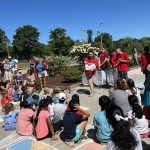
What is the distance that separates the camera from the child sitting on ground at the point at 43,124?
6.36m

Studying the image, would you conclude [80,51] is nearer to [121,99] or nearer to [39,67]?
[39,67]

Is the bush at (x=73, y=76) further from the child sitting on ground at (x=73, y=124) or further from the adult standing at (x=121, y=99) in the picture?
the child sitting on ground at (x=73, y=124)

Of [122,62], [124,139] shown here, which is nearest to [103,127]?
[124,139]

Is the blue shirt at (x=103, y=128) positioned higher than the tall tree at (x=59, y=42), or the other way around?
the tall tree at (x=59, y=42)

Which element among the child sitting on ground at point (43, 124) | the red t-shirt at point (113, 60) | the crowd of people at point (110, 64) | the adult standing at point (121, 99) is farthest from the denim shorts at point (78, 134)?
the red t-shirt at point (113, 60)

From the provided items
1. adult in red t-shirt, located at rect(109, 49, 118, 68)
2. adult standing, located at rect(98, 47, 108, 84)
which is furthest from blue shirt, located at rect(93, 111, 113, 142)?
adult standing, located at rect(98, 47, 108, 84)

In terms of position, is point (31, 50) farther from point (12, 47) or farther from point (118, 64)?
point (118, 64)

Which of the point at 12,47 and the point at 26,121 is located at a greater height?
the point at 12,47

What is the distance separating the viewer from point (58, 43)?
6875 centimetres

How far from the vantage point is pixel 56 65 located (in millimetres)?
17984

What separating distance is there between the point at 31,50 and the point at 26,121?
7774 centimetres

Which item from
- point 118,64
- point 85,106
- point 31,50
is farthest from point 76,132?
point 31,50

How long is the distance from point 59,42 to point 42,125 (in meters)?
63.1

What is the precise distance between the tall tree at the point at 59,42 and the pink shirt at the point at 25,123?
58.6 meters
